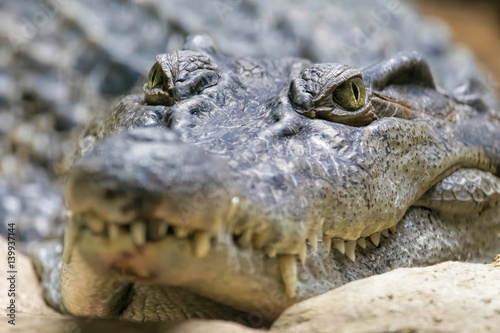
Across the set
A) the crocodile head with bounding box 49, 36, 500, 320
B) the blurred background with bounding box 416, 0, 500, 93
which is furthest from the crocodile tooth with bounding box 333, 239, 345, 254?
the blurred background with bounding box 416, 0, 500, 93

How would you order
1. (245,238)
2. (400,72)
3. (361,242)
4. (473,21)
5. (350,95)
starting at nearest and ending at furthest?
(245,238) < (361,242) < (350,95) < (400,72) < (473,21)

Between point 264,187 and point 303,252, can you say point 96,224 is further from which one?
point 303,252

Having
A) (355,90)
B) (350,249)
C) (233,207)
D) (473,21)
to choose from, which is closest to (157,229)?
(233,207)

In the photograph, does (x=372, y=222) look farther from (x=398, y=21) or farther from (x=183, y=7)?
(x=398, y=21)

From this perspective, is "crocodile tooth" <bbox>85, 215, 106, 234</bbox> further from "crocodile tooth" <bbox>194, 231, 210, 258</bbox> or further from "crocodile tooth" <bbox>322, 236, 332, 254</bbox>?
"crocodile tooth" <bbox>322, 236, 332, 254</bbox>

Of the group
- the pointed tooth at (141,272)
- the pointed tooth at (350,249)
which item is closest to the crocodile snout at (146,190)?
the pointed tooth at (141,272)

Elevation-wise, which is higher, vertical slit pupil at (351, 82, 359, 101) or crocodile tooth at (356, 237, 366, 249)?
vertical slit pupil at (351, 82, 359, 101)

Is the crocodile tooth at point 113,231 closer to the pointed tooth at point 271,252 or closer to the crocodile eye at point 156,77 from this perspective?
the pointed tooth at point 271,252
